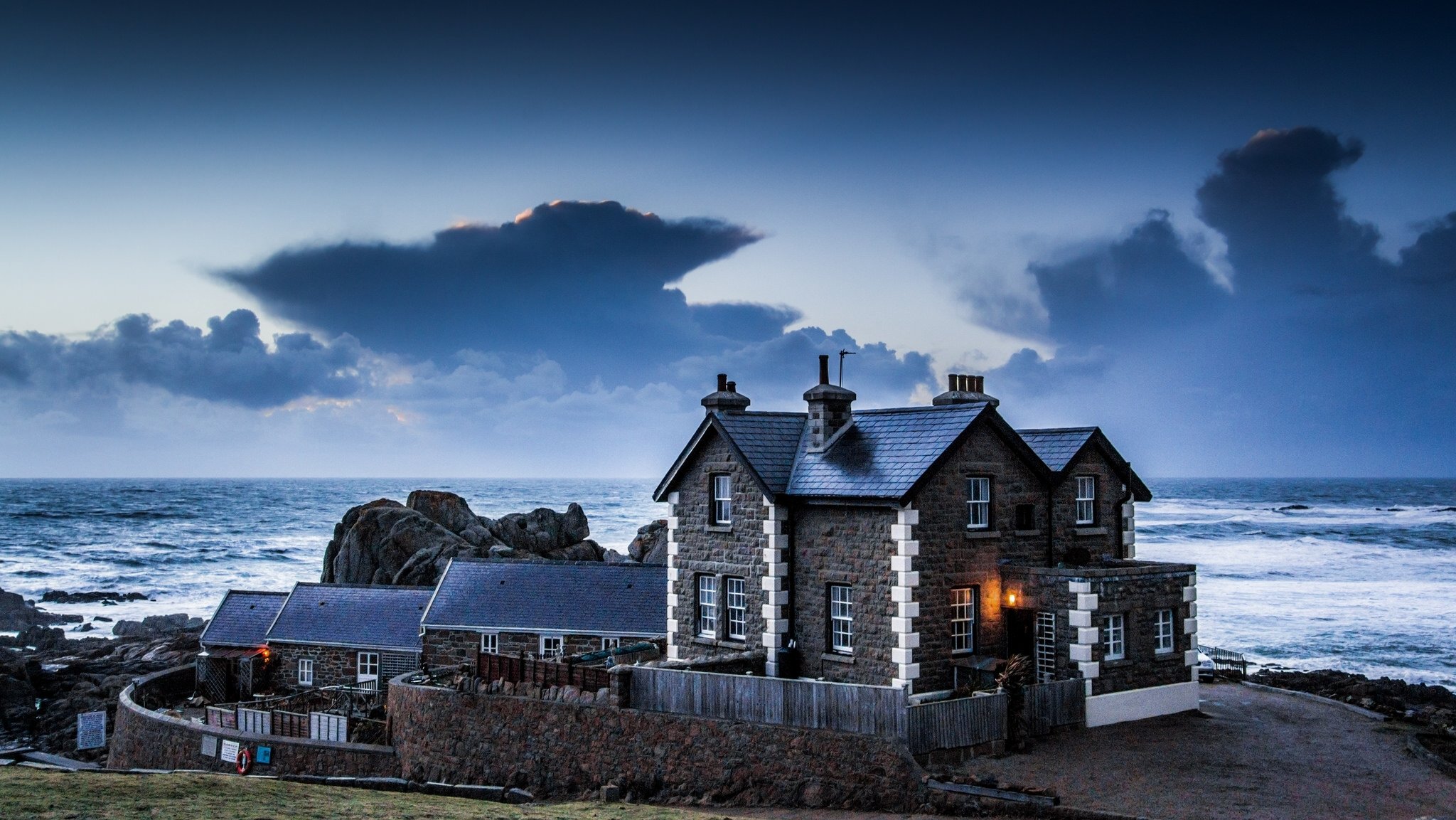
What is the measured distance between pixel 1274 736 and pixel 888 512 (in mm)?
9436

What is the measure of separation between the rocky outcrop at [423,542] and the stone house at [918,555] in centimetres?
2005

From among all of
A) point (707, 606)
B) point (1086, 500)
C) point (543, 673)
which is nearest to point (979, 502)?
point (1086, 500)

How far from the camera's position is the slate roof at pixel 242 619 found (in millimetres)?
38594

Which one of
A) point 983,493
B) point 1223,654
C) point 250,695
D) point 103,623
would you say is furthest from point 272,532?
point 983,493

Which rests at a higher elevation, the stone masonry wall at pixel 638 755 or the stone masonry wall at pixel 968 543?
the stone masonry wall at pixel 968 543

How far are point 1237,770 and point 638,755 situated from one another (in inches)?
444

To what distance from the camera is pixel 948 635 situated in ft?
81.4

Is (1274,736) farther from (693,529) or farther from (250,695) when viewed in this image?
(250,695)

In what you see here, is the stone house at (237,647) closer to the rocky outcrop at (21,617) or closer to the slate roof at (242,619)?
the slate roof at (242,619)

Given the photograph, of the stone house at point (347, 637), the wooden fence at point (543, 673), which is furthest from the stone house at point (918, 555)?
the stone house at point (347, 637)

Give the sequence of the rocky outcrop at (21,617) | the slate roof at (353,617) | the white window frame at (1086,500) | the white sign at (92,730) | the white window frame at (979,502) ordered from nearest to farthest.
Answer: the white window frame at (979,502), the white window frame at (1086,500), the white sign at (92,730), the slate roof at (353,617), the rocky outcrop at (21,617)

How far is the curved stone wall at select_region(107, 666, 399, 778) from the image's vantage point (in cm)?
2608

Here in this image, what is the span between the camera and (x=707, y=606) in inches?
1105

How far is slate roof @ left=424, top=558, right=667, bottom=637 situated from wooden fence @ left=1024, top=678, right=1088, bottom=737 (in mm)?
14066
